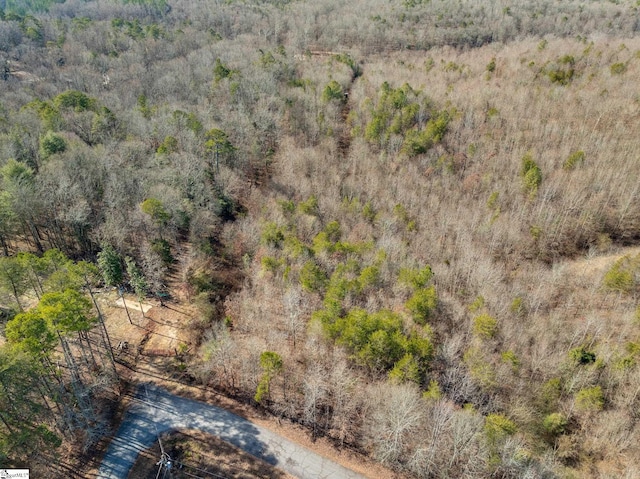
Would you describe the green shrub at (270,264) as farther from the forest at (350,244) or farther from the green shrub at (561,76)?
the green shrub at (561,76)

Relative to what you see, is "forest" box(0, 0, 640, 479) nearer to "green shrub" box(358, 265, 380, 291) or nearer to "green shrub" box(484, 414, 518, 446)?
"green shrub" box(484, 414, 518, 446)

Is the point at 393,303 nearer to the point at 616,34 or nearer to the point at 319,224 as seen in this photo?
the point at 319,224

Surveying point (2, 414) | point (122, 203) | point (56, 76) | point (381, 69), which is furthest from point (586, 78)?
point (56, 76)

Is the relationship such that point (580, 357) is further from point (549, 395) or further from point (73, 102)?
point (73, 102)

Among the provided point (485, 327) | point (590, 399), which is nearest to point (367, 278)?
point (485, 327)

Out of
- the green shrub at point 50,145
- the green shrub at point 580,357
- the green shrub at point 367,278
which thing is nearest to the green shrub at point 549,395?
the green shrub at point 580,357

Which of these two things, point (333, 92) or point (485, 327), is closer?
point (485, 327)
